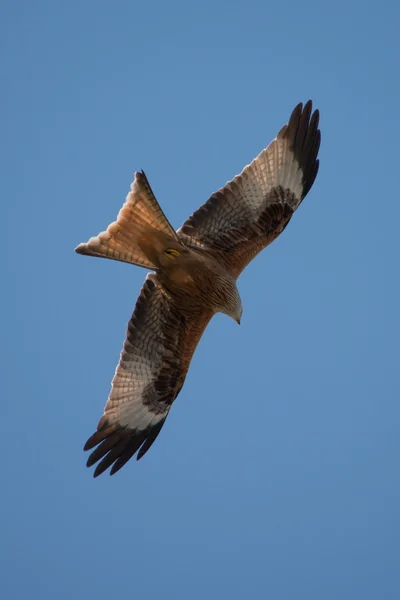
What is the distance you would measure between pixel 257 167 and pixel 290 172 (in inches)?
11.5

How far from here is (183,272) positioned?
23.2 feet

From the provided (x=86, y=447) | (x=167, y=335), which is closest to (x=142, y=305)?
(x=167, y=335)

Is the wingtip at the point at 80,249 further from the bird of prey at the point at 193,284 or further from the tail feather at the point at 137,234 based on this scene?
the bird of prey at the point at 193,284

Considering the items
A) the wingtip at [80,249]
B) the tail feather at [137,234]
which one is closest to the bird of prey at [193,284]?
the tail feather at [137,234]

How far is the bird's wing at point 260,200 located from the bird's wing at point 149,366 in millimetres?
548

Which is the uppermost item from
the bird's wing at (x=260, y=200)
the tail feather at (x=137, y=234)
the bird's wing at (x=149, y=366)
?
the bird's wing at (x=260, y=200)

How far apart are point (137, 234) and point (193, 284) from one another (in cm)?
63

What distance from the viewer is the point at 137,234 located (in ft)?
22.5

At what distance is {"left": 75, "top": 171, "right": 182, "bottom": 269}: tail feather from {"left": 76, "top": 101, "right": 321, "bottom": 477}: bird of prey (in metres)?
0.11

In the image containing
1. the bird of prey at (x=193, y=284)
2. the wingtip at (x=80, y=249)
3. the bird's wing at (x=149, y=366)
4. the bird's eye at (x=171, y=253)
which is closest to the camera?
the wingtip at (x=80, y=249)

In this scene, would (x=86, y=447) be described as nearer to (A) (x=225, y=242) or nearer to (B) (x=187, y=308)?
(B) (x=187, y=308)

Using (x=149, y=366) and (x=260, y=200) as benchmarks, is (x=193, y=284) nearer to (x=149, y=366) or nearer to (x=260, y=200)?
(x=149, y=366)

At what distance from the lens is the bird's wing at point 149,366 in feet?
24.1

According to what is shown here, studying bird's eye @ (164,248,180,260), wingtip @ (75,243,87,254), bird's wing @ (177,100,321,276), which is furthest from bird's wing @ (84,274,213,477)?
wingtip @ (75,243,87,254)
